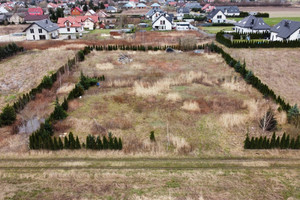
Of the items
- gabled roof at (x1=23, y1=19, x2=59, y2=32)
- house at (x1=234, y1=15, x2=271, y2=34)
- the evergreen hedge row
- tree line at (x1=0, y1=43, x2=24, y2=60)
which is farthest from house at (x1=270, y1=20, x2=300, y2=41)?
gabled roof at (x1=23, y1=19, x2=59, y2=32)

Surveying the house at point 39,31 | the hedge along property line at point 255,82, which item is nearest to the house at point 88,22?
Answer: the house at point 39,31

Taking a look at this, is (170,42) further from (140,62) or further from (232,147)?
(232,147)

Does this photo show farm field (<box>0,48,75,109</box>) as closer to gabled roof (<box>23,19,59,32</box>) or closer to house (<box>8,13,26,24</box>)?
gabled roof (<box>23,19,59,32</box>)

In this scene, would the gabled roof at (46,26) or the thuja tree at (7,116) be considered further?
the gabled roof at (46,26)

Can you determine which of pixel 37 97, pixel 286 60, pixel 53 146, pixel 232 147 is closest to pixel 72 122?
pixel 53 146

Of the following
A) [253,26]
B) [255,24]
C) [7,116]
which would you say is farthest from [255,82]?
[255,24]

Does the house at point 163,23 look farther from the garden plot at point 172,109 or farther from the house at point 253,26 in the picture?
the garden plot at point 172,109
